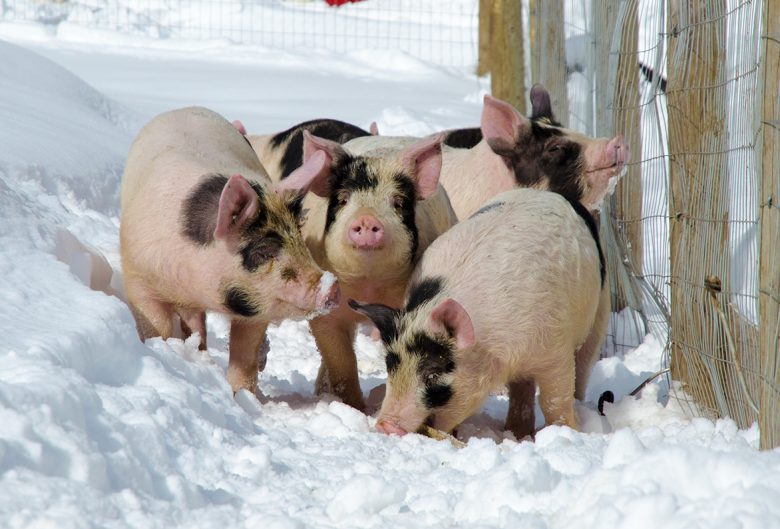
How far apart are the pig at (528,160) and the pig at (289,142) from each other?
922 mm

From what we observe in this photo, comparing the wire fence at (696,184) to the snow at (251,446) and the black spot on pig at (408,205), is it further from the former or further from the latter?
the black spot on pig at (408,205)

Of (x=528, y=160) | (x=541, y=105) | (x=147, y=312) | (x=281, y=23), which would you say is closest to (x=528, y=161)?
(x=528, y=160)

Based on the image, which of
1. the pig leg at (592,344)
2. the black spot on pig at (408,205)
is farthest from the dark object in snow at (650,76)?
the black spot on pig at (408,205)

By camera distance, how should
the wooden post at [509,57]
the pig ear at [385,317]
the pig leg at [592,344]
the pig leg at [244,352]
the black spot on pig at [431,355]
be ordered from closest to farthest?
the black spot on pig at [431,355], the pig ear at [385,317], the pig leg at [244,352], the pig leg at [592,344], the wooden post at [509,57]

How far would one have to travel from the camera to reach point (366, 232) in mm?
4773

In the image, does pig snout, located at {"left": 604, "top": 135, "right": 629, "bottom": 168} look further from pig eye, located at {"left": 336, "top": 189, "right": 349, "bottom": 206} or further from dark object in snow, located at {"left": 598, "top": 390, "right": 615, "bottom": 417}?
pig eye, located at {"left": 336, "top": 189, "right": 349, "bottom": 206}

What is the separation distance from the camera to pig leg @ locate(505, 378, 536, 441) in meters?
5.34

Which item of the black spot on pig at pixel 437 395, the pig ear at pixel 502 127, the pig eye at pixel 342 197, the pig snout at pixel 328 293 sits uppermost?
the pig ear at pixel 502 127

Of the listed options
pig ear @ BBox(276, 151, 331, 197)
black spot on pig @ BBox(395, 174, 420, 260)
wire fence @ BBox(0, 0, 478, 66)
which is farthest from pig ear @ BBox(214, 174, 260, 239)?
wire fence @ BBox(0, 0, 478, 66)

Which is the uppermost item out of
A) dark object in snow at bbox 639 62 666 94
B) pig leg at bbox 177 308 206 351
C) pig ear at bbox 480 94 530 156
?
dark object in snow at bbox 639 62 666 94

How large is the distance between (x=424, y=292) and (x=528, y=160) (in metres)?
1.99

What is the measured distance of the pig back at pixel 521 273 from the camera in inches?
186

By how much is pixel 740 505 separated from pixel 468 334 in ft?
5.87

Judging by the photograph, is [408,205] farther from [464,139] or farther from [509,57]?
[509,57]
